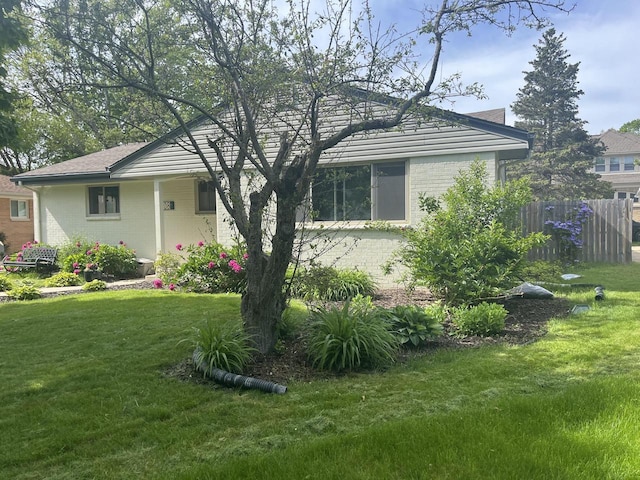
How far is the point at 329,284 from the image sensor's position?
5.86 metres

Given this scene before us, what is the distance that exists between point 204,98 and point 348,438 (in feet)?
14.5

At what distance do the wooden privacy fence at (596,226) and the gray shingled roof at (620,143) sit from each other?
3073cm

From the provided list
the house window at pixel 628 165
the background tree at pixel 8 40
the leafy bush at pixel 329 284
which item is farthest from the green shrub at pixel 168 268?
the house window at pixel 628 165

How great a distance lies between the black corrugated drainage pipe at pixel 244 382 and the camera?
4.33 m

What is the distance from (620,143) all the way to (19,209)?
4488cm

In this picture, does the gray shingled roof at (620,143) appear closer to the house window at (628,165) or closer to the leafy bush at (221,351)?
the house window at (628,165)

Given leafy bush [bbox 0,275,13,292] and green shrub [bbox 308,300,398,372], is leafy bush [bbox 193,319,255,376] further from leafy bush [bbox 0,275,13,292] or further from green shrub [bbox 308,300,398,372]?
leafy bush [bbox 0,275,13,292]

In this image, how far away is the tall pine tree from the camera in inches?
1200

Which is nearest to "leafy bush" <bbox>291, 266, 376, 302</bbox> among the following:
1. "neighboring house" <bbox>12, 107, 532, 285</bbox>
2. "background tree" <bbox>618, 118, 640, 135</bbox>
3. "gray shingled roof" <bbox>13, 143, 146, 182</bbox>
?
"neighboring house" <bbox>12, 107, 532, 285</bbox>

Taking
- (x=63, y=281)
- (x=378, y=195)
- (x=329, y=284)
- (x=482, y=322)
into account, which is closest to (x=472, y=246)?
(x=482, y=322)

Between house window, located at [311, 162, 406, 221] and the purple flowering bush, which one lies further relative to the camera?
the purple flowering bush

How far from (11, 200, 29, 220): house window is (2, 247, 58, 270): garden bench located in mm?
10950

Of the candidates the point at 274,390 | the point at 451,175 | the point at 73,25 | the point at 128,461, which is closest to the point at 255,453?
the point at 128,461

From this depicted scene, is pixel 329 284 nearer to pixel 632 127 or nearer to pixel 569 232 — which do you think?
pixel 569 232
